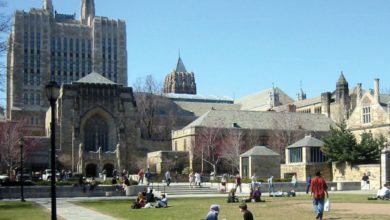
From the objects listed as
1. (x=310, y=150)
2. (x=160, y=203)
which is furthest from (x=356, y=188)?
(x=160, y=203)

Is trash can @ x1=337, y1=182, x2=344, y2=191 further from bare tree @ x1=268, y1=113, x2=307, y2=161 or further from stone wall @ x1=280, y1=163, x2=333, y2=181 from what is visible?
bare tree @ x1=268, y1=113, x2=307, y2=161

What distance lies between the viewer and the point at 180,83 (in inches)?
6531

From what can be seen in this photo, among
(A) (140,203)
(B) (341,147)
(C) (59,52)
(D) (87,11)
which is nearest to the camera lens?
(A) (140,203)

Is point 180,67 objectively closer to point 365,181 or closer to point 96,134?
point 96,134

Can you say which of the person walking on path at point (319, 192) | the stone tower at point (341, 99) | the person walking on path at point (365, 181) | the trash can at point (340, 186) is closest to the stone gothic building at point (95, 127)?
the stone tower at point (341, 99)

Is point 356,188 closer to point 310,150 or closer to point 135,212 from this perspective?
point 310,150

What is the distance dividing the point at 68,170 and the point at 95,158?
383 cm

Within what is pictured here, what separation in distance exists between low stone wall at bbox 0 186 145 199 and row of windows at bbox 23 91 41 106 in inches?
3550

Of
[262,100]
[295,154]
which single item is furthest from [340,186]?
[262,100]

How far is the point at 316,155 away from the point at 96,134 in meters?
35.0

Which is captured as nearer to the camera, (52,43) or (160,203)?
(160,203)

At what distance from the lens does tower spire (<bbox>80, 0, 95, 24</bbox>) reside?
5827 inches

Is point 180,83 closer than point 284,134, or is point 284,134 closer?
point 284,134

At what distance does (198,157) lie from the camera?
80250 mm
